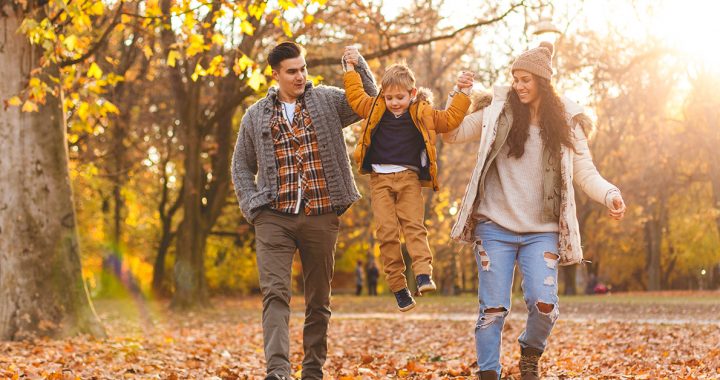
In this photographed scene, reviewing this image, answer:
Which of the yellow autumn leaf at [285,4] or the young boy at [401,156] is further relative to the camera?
the yellow autumn leaf at [285,4]

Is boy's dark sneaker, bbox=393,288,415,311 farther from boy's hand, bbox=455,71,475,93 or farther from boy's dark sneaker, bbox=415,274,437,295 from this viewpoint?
boy's hand, bbox=455,71,475,93

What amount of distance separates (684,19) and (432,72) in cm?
972

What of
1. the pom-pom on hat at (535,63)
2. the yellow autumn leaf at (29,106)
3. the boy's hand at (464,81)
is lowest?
the boy's hand at (464,81)

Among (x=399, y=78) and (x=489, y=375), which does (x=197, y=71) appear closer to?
(x=399, y=78)

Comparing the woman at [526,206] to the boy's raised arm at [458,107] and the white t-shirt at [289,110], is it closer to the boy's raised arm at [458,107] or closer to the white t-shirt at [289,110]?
the boy's raised arm at [458,107]

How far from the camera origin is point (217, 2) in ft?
41.1

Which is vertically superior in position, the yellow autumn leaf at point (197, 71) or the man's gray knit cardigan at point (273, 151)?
the yellow autumn leaf at point (197, 71)

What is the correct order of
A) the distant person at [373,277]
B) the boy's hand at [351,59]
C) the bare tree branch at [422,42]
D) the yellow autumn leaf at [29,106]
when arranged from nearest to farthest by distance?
the boy's hand at [351,59] < the yellow autumn leaf at [29,106] < the bare tree branch at [422,42] < the distant person at [373,277]

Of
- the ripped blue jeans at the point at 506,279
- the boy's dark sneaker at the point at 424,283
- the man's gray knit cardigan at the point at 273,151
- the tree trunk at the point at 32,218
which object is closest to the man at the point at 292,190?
the man's gray knit cardigan at the point at 273,151

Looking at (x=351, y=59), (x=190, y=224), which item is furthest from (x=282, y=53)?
(x=190, y=224)

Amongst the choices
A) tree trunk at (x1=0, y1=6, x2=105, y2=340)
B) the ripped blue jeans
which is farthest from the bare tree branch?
the ripped blue jeans

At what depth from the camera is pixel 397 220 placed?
6.23m

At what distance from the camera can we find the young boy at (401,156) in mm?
6047

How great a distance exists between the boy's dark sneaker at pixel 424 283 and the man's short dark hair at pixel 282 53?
5.27ft
